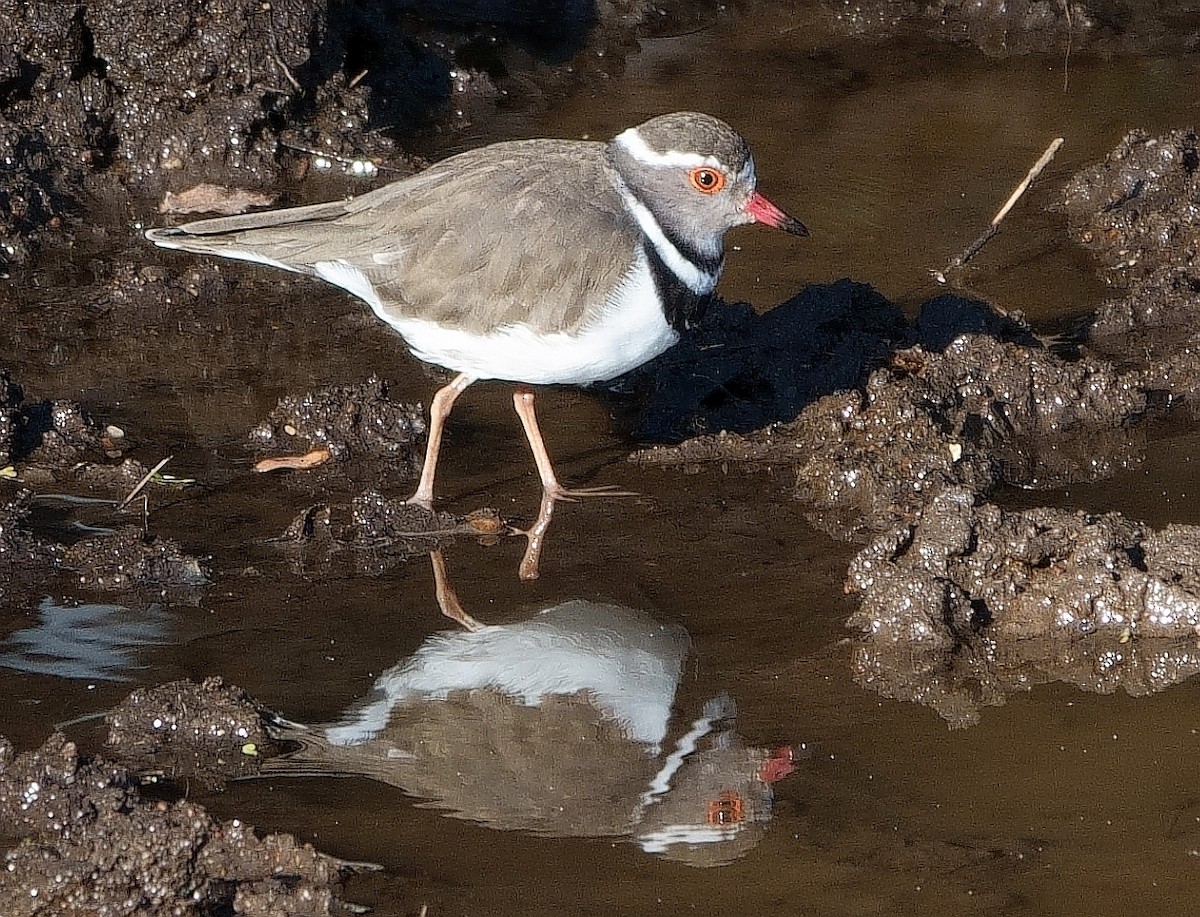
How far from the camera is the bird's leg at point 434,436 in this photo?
20.2 ft

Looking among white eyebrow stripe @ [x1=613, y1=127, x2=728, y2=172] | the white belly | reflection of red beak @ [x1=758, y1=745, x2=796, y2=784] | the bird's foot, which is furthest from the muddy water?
white eyebrow stripe @ [x1=613, y1=127, x2=728, y2=172]

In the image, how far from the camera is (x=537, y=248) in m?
5.85

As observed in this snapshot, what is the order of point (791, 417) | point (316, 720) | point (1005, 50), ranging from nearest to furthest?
point (316, 720), point (791, 417), point (1005, 50)

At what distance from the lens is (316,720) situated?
4.83 metres

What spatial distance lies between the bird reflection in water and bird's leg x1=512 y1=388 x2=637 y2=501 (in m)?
0.88

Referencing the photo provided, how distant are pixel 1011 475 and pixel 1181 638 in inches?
54.7

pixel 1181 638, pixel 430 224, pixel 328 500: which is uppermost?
pixel 430 224

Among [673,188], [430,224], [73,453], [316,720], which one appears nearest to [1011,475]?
[673,188]

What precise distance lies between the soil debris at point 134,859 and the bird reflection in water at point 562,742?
46 cm

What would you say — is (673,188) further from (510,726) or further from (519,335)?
(510,726)

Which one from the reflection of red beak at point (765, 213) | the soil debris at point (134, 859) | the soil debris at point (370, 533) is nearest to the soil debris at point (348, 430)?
the soil debris at point (370, 533)

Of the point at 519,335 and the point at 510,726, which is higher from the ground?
the point at 519,335

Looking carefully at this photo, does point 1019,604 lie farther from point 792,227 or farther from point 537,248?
point 537,248

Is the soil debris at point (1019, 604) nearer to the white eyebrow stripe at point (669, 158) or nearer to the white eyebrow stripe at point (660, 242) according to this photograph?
the white eyebrow stripe at point (660, 242)
